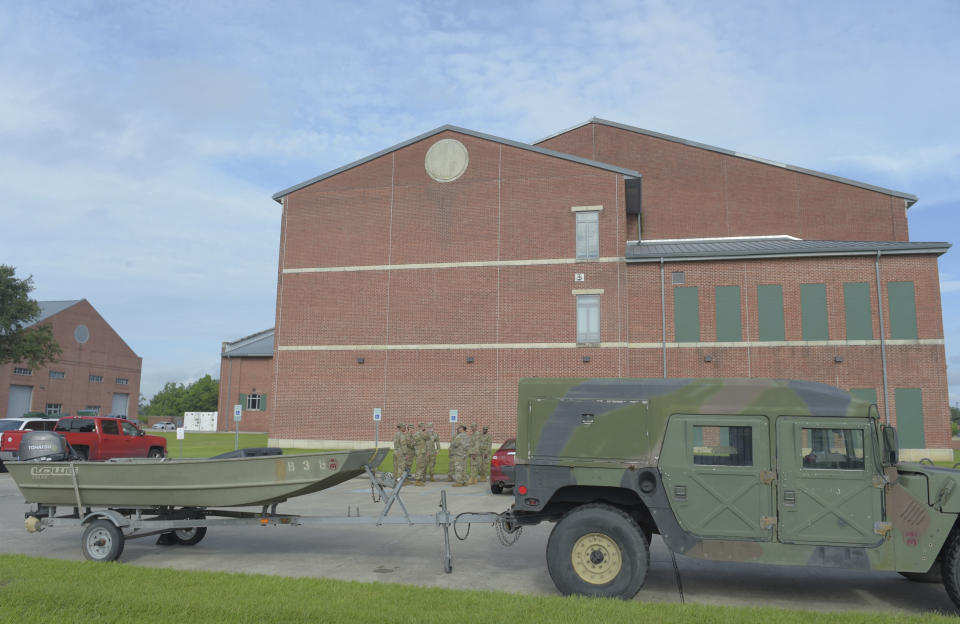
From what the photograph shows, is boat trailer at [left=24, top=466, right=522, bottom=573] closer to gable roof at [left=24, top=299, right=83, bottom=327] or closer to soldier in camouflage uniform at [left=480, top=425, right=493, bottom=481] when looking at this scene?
soldier in camouflage uniform at [left=480, top=425, right=493, bottom=481]

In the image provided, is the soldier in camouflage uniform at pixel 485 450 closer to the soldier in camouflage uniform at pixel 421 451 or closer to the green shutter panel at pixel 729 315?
the soldier in camouflage uniform at pixel 421 451

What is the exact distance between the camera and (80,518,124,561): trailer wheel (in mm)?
8805

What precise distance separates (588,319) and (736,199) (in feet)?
41.5

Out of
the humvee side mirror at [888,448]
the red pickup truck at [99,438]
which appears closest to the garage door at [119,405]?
the red pickup truck at [99,438]

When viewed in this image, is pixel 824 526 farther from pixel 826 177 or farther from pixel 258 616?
pixel 826 177

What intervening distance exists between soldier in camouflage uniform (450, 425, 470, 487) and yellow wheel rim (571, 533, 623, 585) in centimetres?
1264

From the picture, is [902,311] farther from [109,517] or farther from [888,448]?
[109,517]

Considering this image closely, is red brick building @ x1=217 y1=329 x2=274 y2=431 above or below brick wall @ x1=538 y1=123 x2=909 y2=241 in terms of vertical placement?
below

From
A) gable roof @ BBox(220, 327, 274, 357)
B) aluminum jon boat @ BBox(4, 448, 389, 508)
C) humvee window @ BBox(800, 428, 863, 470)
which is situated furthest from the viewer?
gable roof @ BBox(220, 327, 274, 357)

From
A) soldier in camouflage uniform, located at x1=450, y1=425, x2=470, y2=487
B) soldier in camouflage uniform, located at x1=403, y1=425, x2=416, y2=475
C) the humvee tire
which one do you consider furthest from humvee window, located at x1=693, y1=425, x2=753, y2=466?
soldier in camouflage uniform, located at x1=403, y1=425, x2=416, y2=475

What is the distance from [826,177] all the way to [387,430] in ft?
82.6

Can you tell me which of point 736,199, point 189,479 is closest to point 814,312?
point 736,199

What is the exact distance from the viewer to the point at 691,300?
28422mm

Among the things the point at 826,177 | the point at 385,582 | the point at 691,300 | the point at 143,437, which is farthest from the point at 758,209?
the point at 385,582
